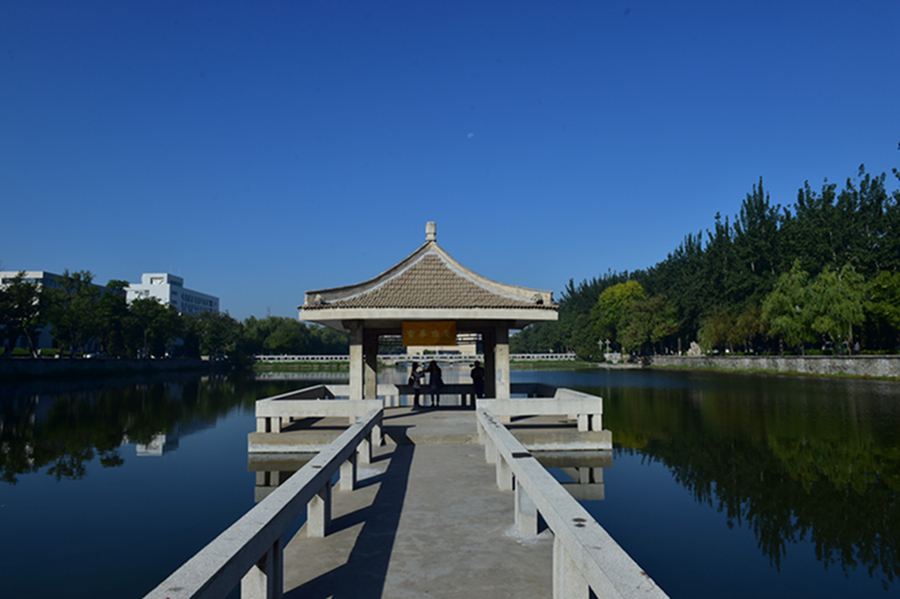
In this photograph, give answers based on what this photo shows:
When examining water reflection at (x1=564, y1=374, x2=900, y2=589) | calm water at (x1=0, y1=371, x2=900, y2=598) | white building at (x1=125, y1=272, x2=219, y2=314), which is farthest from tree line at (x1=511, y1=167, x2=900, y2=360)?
white building at (x1=125, y1=272, x2=219, y2=314)

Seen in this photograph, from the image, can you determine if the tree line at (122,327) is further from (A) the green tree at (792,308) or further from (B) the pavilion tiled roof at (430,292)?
(A) the green tree at (792,308)

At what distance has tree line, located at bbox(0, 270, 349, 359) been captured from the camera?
4694cm

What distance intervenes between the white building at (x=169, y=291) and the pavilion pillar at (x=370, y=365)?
123 m

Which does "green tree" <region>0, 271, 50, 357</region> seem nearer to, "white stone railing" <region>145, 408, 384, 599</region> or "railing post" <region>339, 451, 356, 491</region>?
"railing post" <region>339, 451, 356, 491</region>

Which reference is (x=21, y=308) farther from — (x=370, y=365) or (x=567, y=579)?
(x=567, y=579)

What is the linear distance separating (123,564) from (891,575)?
33.1 ft

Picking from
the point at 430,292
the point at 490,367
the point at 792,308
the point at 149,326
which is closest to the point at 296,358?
the point at 149,326

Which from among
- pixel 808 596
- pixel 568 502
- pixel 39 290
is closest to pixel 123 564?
pixel 568 502

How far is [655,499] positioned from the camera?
11188 mm

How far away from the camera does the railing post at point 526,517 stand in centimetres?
622

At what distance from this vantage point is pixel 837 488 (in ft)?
38.2

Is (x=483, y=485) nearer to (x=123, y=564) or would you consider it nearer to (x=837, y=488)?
(x=123, y=564)

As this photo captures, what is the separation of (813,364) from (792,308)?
4.66m

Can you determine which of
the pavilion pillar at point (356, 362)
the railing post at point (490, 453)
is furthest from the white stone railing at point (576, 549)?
the pavilion pillar at point (356, 362)
